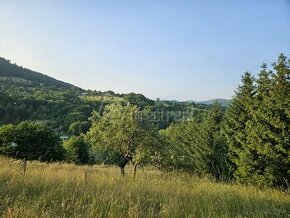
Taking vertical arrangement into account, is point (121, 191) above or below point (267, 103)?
below

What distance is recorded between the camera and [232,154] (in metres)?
30.7

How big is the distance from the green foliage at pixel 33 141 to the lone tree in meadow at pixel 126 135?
22.0 metres

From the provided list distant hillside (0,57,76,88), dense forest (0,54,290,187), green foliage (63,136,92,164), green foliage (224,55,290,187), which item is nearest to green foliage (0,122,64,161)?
dense forest (0,54,290,187)

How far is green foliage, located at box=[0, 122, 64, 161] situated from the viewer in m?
44.2

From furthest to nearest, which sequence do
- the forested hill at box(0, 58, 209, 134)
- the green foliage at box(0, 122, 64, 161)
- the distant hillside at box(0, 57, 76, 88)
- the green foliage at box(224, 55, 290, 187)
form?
the distant hillside at box(0, 57, 76, 88) → the forested hill at box(0, 58, 209, 134) → the green foliage at box(0, 122, 64, 161) → the green foliage at box(224, 55, 290, 187)

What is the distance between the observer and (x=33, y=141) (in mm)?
46219

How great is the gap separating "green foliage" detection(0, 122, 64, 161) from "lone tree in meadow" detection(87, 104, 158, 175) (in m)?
22.0

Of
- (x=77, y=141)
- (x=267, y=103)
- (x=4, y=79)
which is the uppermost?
(x=4, y=79)

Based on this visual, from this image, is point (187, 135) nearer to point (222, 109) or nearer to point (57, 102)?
point (222, 109)

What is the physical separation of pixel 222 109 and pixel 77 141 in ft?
82.0

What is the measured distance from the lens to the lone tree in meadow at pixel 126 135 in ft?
75.8

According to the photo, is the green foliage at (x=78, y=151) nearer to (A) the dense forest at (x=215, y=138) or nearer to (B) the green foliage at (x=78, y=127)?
(A) the dense forest at (x=215, y=138)

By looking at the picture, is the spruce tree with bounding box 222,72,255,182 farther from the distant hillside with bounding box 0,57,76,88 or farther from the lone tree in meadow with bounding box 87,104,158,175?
the distant hillside with bounding box 0,57,76,88

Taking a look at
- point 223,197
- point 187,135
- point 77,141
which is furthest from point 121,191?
point 77,141
